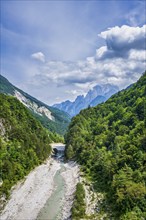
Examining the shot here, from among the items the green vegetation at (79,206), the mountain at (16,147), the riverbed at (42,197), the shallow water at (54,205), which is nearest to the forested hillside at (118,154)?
the green vegetation at (79,206)

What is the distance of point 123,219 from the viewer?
42562 mm

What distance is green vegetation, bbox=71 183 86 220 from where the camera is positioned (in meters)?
48.4

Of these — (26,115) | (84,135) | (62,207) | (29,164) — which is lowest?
(62,207)

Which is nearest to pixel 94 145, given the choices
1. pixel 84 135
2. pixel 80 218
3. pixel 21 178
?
pixel 84 135

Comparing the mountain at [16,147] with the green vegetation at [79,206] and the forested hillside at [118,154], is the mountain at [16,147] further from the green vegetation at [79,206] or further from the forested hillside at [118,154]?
the forested hillside at [118,154]

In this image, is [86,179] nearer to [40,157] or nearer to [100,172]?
[100,172]

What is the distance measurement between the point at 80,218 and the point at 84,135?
7005 cm

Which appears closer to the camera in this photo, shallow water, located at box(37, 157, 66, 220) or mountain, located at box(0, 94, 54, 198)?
shallow water, located at box(37, 157, 66, 220)

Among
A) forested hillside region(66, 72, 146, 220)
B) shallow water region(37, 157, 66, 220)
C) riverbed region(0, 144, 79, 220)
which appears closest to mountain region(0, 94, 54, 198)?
riverbed region(0, 144, 79, 220)

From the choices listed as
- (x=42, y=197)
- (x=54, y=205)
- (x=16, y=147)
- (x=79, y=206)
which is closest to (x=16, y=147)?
(x=16, y=147)

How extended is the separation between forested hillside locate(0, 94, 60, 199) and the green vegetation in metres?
16.9

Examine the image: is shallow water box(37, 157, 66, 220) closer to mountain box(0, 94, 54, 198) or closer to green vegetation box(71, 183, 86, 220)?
green vegetation box(71, 183, 86, 220)

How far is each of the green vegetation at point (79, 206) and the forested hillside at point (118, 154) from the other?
4.90 m

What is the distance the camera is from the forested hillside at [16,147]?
69.2 meters
